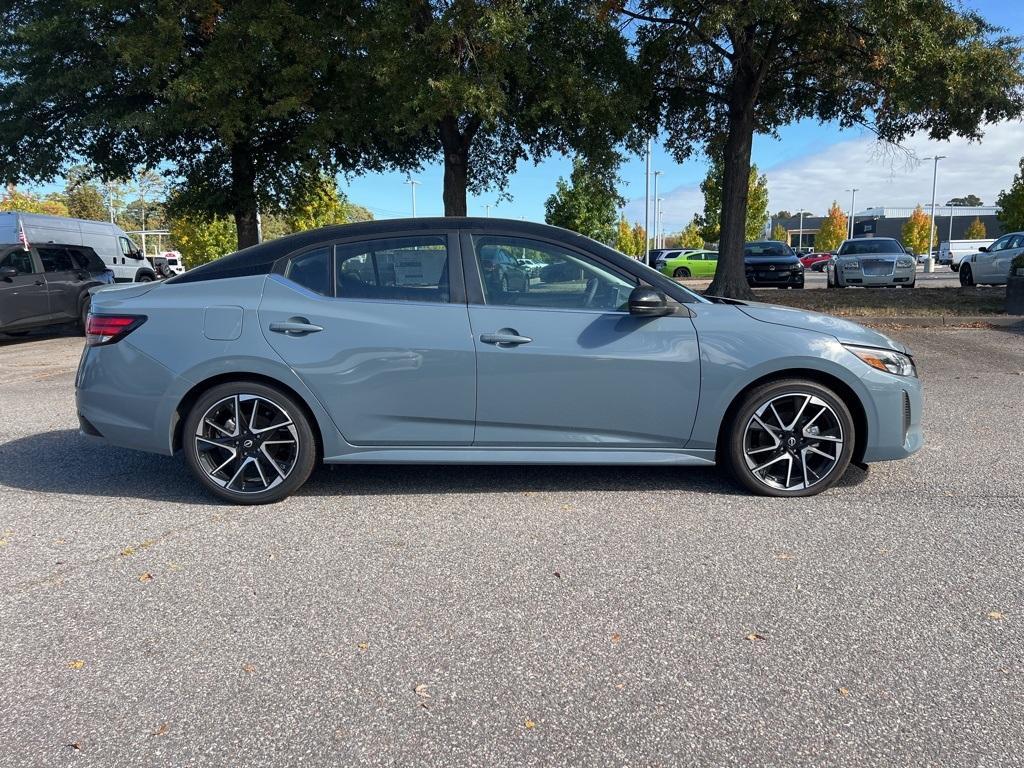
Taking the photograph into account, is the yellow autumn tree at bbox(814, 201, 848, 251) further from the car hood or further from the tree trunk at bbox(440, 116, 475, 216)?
the car hood

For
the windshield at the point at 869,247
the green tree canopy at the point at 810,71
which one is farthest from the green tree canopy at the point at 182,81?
the windshield at the point at 869,247

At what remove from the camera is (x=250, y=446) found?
4414 millimetres

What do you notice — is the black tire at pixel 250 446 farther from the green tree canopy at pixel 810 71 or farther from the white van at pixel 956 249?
the white van at pixel 956 249

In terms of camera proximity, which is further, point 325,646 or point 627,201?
point 627,201

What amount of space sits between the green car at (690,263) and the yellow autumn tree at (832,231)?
188 ft

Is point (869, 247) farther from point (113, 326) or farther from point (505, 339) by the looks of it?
point (113, 326)

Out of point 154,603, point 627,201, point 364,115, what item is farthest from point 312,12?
point 154,603

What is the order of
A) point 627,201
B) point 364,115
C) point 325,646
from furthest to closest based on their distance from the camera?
point 627,201, point 364,115, point 325,646

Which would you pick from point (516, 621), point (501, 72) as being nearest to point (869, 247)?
point (501, 72)

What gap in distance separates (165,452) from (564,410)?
2.32 meters

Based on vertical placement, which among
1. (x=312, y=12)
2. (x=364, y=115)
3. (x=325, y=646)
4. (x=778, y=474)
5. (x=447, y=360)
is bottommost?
(x=325, y=646)

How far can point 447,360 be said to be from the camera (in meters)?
4.31

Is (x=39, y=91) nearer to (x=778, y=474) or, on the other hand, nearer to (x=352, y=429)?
(x=352, y=429)

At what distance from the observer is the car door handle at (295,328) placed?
436cm
